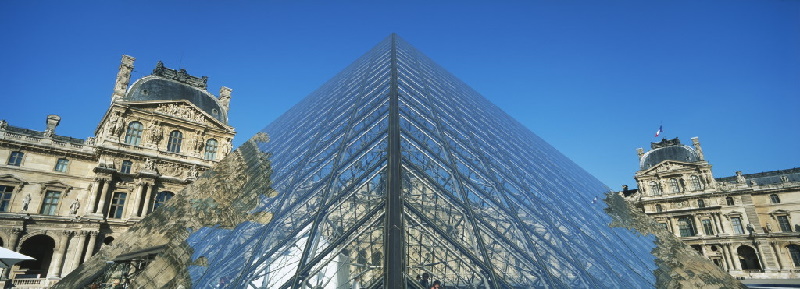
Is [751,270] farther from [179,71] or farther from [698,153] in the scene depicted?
[179,71]

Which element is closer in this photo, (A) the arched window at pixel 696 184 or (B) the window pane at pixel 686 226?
(B) the window pane at pixel 686 226

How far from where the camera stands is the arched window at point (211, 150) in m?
26.0

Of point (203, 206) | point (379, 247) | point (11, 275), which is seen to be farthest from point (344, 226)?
point (11, 275)

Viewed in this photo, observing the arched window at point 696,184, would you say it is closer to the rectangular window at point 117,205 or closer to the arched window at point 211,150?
the arched window at point 211,150

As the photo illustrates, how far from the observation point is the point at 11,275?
16422 millimetres

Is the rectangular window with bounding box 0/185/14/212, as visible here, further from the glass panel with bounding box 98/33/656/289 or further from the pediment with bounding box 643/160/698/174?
the pediment with bounding box 643/160/698/174

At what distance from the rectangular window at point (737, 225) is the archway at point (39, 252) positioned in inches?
2025

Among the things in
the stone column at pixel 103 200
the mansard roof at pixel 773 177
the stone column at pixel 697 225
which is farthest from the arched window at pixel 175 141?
the mansard roof at pixel 773 177

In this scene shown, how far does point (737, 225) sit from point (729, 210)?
137 cm

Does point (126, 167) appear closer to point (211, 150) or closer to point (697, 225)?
point (211, 150)

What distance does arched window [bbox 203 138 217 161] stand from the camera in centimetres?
2602

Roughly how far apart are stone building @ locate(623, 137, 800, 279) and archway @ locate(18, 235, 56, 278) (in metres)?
48.7

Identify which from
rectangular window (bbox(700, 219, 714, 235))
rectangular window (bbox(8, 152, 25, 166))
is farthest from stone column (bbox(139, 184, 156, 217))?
rectangular window (bbox(700, 219, 714, 235))

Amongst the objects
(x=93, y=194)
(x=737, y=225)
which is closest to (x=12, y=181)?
Result: (x=93, y=194)
